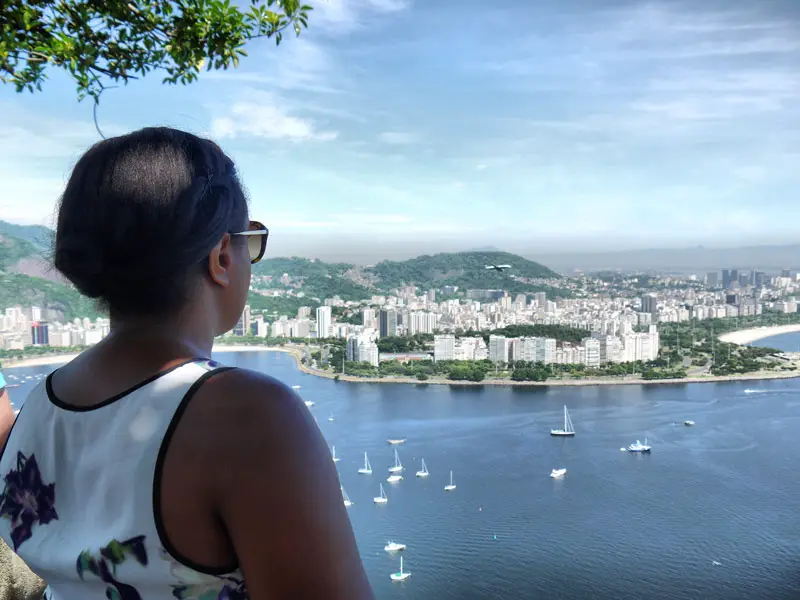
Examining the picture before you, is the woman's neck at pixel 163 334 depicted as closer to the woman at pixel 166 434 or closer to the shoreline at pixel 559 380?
the woman at pixel 166 434

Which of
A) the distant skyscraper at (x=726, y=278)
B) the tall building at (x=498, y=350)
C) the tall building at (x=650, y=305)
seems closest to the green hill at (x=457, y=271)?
the tall building at (x=650, y=305)

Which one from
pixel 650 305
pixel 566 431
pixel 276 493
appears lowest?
pixel 566 431

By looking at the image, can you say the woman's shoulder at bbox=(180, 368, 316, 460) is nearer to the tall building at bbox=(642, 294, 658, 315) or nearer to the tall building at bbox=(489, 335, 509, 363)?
the tall building at bbox=(489, 335, 509, 363)

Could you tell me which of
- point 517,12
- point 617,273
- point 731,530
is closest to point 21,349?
point 731,530

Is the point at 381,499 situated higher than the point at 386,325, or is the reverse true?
the point at 386,325

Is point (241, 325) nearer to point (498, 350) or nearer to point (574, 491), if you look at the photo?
point (574, 491)

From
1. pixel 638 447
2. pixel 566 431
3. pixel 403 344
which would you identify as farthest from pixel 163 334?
pixel 403 344
